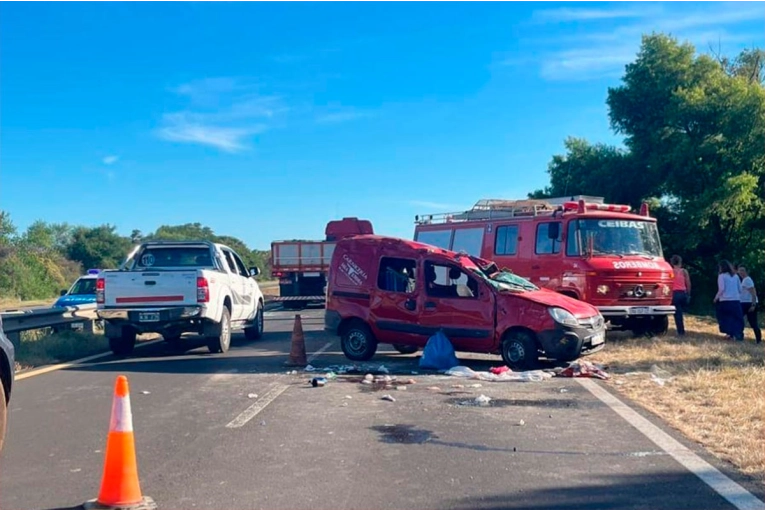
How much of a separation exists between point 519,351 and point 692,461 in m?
5.57

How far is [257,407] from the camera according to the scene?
9.34 m

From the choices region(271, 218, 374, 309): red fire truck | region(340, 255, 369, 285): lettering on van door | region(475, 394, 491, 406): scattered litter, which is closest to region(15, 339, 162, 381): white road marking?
region(340, 255, 369, 285): lettering on van door

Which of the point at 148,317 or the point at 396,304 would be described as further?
the point at 148,317

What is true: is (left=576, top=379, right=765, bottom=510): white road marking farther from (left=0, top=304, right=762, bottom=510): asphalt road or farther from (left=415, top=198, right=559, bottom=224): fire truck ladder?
(left=415, top=198, right=559, bottom=224): fire truck ladder

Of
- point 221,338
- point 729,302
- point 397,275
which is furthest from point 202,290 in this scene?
point 729,302

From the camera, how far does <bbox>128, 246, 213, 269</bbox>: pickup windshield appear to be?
1573 centimetres

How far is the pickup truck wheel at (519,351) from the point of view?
39.9ft

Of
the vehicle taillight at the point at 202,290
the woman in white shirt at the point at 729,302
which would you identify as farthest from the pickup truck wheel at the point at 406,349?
the woman in white shirt at the point at 729,302

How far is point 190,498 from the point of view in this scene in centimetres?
577

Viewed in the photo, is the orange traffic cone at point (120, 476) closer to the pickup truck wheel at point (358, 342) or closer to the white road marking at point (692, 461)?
the white road marking at point (692, 461)

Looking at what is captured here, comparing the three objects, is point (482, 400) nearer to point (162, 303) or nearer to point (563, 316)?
point (563, 316)

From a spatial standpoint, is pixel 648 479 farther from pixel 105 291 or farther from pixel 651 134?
pixel 651 134

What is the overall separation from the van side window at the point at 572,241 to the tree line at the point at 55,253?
27.2 meters

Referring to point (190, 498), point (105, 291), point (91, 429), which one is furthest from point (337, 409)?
point (105, 291)
